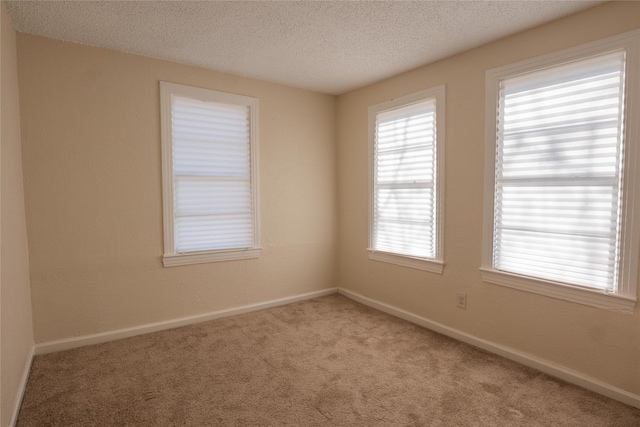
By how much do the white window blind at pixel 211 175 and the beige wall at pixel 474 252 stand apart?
1.32 metres

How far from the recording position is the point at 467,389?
233cm

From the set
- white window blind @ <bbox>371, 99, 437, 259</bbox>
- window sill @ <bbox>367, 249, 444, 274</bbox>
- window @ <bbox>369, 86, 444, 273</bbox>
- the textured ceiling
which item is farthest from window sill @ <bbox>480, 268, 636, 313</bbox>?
the textured ceiling

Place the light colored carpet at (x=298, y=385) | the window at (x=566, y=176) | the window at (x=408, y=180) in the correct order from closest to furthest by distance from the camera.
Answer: the light colored carpet at (x=298, y=385) < the window at (x=566, y=176) < the window at (x=408, y=180)

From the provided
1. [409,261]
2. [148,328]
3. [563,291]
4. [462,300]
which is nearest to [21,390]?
[148,328]

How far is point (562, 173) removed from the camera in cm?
245

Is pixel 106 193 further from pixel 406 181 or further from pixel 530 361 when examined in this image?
pixel 530 361

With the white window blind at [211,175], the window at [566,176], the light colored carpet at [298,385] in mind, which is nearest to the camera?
the light colored carpet at [298,385]

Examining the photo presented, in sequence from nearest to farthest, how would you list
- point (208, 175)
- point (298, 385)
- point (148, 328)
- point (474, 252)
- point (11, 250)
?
point (11, 250), point (298, 385), point (474, 252), point (148, 328), point (208, 175)

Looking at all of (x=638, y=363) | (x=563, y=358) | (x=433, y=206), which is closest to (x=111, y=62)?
(x=433, y=206)

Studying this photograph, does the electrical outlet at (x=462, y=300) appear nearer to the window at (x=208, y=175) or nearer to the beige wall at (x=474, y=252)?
the beige wall at (x=474, y=252)

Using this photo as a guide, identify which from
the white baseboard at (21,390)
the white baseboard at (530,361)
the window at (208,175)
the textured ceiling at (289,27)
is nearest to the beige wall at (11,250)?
the white baseboard at (21,390)

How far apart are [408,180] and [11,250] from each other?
320 centimetres

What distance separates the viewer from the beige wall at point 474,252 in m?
2.26

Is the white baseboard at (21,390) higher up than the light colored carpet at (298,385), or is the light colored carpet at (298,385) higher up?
the white baseboard at (21,390)
